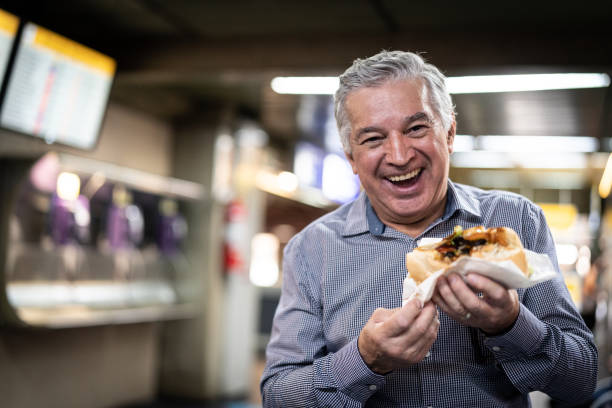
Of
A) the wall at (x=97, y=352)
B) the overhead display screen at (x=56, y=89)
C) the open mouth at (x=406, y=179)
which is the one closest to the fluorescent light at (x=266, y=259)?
the wall at (x=97, y=352)

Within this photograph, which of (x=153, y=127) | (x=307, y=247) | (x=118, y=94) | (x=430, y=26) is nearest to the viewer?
(x=307, y=247)

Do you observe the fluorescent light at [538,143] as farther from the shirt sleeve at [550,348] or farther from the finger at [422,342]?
the finger at [422,342]

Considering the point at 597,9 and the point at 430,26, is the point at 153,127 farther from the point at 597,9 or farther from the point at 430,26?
the point at 597,9

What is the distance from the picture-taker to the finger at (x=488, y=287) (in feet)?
4.21

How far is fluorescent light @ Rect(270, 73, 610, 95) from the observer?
619cm

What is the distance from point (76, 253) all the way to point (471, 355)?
5386mm

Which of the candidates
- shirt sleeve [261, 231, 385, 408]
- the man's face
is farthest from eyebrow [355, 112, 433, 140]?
shirt sleeve [261, 231, 385, 408]

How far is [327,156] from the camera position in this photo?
11070mm

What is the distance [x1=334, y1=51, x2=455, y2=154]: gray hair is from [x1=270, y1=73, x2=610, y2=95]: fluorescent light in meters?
4.39

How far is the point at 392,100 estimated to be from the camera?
1.63 m

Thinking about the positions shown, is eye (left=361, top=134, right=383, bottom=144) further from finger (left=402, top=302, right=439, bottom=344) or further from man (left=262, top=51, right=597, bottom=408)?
finger (left=402, top=302, right=439, bottom=344)

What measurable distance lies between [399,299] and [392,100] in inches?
20.5

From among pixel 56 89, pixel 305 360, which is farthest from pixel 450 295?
pixel 56 89

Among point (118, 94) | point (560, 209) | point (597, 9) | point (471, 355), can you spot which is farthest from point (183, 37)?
point (560, 209)
